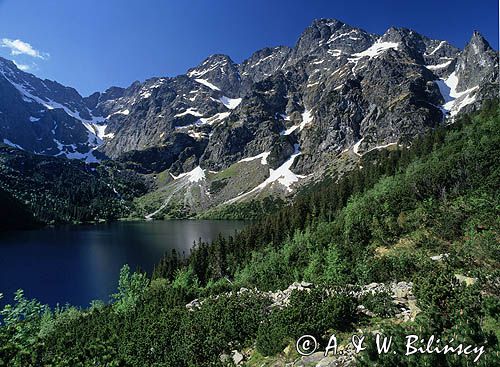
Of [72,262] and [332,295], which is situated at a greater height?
Answer: [332,295]

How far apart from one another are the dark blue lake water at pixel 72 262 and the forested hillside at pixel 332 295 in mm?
22406

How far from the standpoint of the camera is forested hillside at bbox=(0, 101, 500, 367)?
15219 mm

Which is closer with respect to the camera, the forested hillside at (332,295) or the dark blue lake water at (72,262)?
the forested hillside at (332,295)

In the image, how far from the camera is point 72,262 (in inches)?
4540

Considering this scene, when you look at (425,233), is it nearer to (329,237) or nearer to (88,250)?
(329,237)

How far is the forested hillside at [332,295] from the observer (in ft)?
49.9

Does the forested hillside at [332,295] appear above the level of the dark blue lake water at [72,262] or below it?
above

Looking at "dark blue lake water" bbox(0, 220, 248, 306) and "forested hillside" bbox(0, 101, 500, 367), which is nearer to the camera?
"forested hillside" bbox(0, 101, 500, 367)

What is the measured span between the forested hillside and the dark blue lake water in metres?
22.4

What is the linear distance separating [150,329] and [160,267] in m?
61.5

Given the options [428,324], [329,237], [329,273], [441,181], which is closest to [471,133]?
[441,181]

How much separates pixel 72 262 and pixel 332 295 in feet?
383

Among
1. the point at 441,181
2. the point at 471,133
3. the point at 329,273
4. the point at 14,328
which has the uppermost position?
the point at 471,133

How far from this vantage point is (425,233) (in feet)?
160
